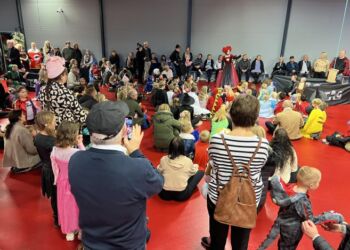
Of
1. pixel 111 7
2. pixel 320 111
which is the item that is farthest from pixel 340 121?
pixel 111 7

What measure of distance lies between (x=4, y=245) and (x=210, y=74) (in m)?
9.83

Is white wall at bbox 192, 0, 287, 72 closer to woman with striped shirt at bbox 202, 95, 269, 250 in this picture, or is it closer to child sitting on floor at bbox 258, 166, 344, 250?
child sitting on floor at bbox 258, 166, 344, 250

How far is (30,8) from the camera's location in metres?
13.2

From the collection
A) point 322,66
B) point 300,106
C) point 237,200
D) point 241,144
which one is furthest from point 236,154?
point 322,66

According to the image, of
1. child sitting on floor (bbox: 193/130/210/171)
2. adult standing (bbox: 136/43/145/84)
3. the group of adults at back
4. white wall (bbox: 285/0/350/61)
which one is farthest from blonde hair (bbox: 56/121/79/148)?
white wall (bbox: 285/0/350/61)

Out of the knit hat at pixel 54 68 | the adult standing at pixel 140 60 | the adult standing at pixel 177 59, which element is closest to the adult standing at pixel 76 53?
the adult standing at pixel 140 60

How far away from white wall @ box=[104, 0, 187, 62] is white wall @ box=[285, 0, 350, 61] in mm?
4302

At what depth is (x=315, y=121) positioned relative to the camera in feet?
18.5

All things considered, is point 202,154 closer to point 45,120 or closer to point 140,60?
point 45,120

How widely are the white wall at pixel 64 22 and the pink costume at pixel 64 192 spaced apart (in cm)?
1126

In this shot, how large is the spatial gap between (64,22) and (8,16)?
8.87 ft

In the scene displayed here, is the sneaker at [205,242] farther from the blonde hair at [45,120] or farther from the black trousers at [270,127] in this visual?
the black trousers at [270,127]

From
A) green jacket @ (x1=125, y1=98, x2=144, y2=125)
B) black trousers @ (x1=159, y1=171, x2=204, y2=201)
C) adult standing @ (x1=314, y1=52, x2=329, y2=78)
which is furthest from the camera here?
adult standing @ (x1=314, y1=52, x2=329, y2=78)

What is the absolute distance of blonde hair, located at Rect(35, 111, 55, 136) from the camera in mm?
2941
